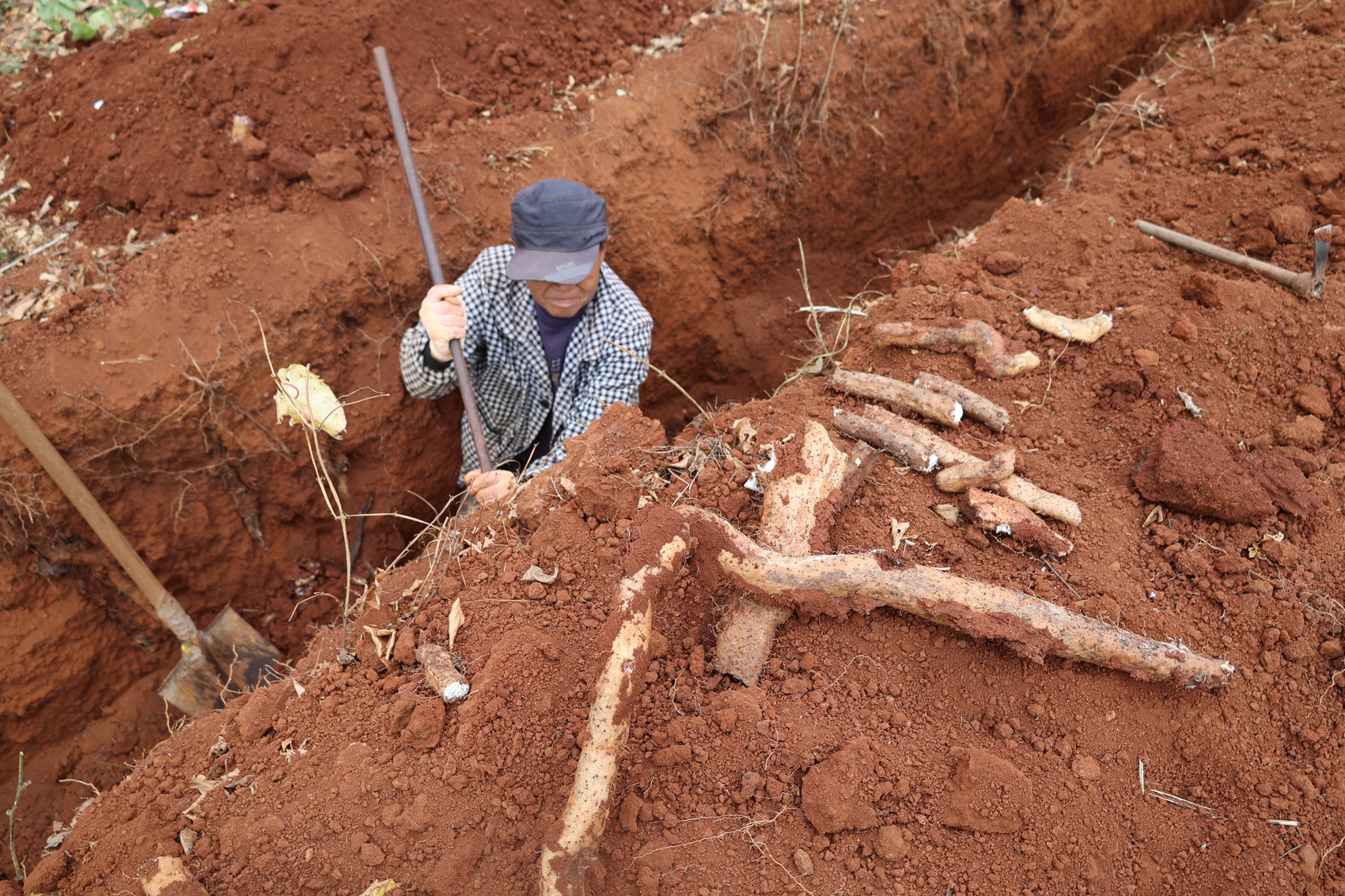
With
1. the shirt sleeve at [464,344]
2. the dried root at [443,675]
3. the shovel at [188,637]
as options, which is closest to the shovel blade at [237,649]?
the shovel at [188,637]

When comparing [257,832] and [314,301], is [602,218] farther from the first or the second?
[257,832]

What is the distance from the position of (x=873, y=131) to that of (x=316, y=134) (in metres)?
2.69

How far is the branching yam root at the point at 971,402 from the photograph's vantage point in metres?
2.07

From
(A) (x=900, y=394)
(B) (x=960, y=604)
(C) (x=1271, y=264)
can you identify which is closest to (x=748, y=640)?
(B) (x=960, y=604)

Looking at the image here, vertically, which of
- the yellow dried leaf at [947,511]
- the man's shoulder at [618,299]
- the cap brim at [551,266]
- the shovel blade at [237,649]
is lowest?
the shovel blade at [237,649]

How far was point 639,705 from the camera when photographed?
1607mm

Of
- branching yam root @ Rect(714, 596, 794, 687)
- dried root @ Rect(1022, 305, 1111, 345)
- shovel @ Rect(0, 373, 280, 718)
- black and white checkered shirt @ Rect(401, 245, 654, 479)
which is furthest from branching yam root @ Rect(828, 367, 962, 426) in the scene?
shovel @ Rect(0, 373, 280, 718)

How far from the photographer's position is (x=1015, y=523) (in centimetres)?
176

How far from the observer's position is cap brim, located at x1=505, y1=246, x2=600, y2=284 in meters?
2.52

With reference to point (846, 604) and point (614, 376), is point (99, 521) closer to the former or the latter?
point (614, 376)

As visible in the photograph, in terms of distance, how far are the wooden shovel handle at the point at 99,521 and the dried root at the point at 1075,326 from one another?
328 cm

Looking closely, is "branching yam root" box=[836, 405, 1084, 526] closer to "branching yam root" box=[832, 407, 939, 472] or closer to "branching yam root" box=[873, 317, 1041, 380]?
"branching yam root" box=[832, 407, 939, 472]

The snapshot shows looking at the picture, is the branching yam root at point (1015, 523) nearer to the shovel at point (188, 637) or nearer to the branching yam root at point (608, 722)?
the branching yam root at point (608, 722)

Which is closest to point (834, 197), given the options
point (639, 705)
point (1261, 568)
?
point (1261, 568)
